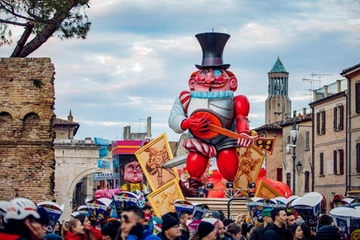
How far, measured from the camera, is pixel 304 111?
71438 mm

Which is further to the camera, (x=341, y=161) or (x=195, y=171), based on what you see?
(x=341, y=161)

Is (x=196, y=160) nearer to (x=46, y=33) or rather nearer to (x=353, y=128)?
(x=46, y=33)

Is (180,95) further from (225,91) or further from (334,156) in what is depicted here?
(334,156)

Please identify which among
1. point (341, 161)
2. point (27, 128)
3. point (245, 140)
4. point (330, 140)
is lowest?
point (27, 128)

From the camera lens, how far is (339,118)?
57000 millimetres

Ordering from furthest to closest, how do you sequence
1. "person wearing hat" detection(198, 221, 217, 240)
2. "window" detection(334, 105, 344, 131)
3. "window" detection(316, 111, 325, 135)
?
"window" detection(316, 111, 325, 135), "window" detection(334, 105, 344, 131), "person wearing hat" detection(198, 221, 217, 240)

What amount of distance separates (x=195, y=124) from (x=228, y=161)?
6.00 ft

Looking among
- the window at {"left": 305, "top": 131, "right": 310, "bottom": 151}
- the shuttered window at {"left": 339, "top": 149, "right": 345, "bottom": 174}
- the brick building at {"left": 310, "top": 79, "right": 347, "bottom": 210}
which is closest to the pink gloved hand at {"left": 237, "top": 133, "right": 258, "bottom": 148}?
the brick building at {"left": 310, "top": 79, "right": 347, "bottom": 210}

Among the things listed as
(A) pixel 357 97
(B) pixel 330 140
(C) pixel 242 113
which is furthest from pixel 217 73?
(B) pixel 330 140

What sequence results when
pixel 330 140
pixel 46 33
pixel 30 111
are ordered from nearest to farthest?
pixel 46 33 → pixel 30 111 → pixel 330 140

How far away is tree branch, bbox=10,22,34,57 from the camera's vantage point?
26562 millimetres

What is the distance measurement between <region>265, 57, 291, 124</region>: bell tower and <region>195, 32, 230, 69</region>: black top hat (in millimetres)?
116611

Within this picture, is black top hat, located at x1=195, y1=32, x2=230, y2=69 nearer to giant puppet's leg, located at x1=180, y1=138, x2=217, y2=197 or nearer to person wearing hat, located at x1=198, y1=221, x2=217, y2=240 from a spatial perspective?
giant puppet's leg, located at x1=180, y1=138, x2=217, y2=197

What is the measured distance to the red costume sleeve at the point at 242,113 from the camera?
32.9m
